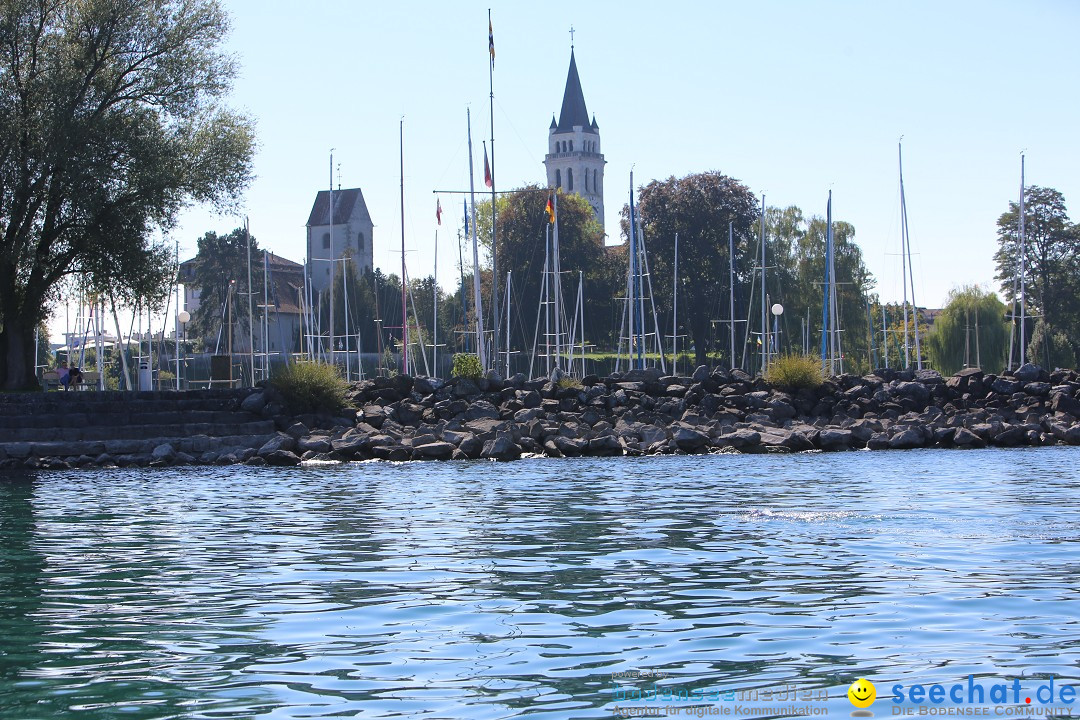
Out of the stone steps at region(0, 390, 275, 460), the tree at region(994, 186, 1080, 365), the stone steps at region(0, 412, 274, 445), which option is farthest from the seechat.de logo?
the tree at region(994, 186, 1080, 365)

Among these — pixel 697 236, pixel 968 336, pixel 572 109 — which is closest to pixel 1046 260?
pixel 968 336

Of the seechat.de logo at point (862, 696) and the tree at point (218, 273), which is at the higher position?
the tree at point (218, 273)

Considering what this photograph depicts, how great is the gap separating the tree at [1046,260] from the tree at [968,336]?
4825mm

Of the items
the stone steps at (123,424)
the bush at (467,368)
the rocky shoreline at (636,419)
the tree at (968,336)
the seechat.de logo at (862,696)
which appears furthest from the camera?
the tree at (968,336)

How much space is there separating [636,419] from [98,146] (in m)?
16.0

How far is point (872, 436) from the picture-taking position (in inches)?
1241

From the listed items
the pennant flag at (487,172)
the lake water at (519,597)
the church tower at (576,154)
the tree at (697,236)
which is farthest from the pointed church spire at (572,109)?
the lake water at (519,597)

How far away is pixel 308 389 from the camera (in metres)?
32.8

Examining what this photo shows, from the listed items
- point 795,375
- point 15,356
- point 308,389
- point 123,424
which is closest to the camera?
point 123,424

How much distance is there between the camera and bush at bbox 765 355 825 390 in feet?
120

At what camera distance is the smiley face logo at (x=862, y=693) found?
6.43 meters

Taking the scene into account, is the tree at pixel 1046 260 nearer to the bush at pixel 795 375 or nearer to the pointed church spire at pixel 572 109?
the bush at pixel 795 375

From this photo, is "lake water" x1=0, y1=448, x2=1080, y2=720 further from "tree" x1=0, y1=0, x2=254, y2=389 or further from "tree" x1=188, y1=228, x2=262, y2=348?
"tree" x1=188, y1=228, x2=262, y2=348

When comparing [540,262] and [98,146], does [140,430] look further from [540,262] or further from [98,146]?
[540,262]
